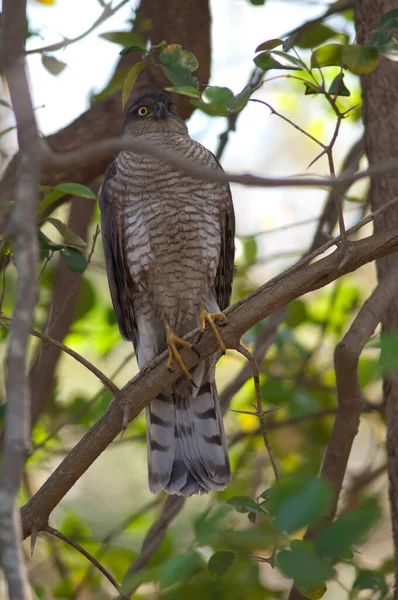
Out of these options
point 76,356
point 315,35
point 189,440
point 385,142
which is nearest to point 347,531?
point 76,356

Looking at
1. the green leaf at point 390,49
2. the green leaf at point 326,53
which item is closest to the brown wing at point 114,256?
the green leaf at point 326,53

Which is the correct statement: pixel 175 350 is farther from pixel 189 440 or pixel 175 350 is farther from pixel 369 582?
pixel 369 582

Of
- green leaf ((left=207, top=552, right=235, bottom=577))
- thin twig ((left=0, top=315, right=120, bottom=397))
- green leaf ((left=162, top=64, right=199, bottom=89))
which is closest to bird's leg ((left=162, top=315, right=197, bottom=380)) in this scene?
thin twig ((left=0, top=315, right=120, bottom=397))

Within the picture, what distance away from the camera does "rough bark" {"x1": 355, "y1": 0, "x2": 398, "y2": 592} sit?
2732 mm

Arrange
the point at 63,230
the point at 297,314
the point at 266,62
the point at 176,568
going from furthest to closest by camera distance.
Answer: the point at 297,314 → the point at 63,230 → the point at 266,62 → the point at 176,568

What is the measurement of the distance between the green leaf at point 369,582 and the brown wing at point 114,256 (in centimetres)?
163

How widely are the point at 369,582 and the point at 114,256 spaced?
174 centimetres

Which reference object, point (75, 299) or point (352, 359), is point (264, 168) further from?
point (352, 359)

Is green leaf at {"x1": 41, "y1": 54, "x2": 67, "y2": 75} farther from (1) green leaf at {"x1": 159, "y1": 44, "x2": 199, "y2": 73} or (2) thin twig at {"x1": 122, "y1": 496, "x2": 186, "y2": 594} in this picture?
(2) thin twig at {"x1": 122, "y1": 496, "x2": 186, "y2": 594}

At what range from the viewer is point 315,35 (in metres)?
3.30

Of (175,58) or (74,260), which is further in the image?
(74,260)

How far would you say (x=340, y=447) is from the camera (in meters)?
2.39

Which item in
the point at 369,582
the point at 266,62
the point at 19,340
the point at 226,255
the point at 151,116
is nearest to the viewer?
the point at 19,340

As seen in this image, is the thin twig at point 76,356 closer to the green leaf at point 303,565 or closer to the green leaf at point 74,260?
the green leaf at point 74,260
